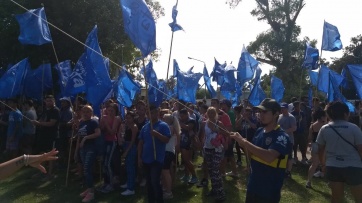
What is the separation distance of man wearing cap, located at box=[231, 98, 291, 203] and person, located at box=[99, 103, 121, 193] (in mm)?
4730

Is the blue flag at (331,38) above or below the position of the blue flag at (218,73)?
above

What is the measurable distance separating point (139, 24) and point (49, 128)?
4381 mm

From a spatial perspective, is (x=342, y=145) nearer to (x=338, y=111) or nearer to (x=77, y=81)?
(x=338, y=111)

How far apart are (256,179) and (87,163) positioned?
15.1 ft

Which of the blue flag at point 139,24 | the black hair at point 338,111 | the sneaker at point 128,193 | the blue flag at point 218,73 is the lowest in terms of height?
the sneaker at point 128,193

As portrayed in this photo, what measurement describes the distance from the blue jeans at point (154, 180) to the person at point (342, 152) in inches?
103

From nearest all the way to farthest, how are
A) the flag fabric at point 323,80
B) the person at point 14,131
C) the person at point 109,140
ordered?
the person at point 109,140 < the person at point 14,131 < the flag fabric at point 323,80

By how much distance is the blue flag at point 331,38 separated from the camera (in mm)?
11875

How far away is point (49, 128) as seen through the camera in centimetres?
1012

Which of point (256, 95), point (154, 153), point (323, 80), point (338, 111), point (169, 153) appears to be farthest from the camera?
point (323, 80)

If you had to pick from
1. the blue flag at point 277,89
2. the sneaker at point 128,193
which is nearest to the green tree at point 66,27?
the blue flag at point 277,89

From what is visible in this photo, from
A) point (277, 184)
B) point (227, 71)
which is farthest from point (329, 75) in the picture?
point (277, 184)

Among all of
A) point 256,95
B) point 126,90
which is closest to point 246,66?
point 256,95

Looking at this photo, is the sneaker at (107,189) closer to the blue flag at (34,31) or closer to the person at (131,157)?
the person at (131,157)
